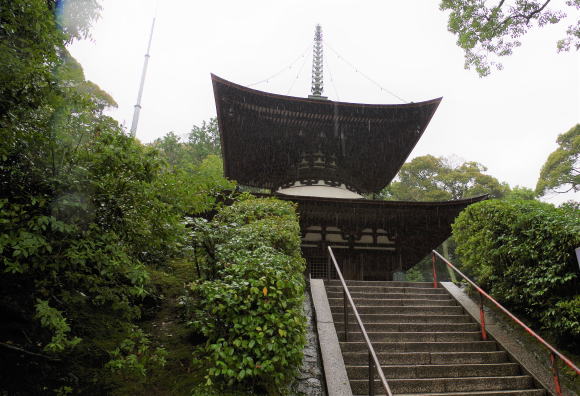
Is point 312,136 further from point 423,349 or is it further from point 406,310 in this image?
point 423,349

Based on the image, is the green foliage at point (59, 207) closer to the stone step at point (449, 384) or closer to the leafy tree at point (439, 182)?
the stone step at point (449, 384)

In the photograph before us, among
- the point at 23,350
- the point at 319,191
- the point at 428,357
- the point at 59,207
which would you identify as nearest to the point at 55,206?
the point at 59,207

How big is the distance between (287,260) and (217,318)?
3.48 ft

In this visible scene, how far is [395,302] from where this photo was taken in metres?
5.95

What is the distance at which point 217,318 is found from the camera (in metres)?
3.26

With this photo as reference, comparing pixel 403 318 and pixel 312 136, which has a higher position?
pixel 312 136

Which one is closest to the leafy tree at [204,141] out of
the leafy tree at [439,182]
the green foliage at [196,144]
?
the green foliage at [196,144]

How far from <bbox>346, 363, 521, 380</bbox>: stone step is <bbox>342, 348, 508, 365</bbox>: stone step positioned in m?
0.17

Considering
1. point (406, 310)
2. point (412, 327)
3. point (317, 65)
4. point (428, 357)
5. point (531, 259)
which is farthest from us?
point (317, 65)

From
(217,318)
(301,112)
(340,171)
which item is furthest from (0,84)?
(340,171)

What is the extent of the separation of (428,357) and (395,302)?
1488 mm

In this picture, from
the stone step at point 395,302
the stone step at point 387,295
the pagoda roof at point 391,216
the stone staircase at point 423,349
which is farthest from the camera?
the pagoda roof at point 391,216

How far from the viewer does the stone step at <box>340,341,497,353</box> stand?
458cm

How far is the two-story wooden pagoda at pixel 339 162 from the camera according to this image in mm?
8773
